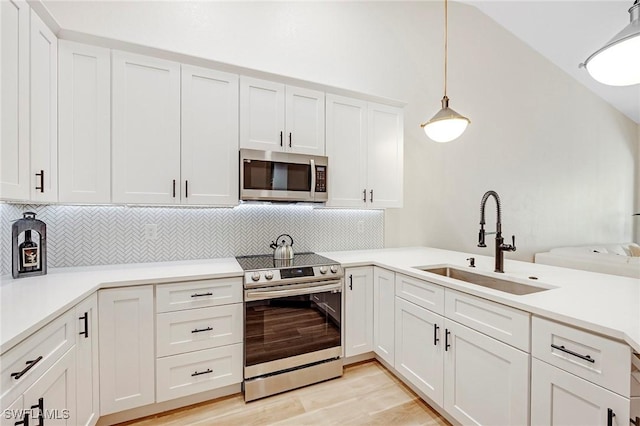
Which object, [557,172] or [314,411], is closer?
[314,411]

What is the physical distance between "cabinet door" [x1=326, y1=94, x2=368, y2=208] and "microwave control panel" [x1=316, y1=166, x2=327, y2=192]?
0.07 metres

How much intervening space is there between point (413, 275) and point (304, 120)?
155cm

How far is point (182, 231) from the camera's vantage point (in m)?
2.38

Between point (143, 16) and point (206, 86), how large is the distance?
888 mm

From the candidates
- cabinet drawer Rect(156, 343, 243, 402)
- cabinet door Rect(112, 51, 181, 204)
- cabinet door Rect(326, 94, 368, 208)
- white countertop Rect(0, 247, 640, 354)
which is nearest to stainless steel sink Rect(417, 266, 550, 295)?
white countertop Rect(0, 247, 640, 354)

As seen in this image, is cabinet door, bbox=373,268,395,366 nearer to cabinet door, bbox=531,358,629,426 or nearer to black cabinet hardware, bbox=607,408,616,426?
cabinet door, bbox=531,358,629,426

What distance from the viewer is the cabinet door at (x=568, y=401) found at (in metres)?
1.01

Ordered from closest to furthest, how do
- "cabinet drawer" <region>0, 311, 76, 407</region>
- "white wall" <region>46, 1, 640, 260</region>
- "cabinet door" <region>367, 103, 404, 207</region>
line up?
"cabinet drawer" <region>0, 311, 76, 407</region> < "white wall" <region>46, 1, 640, 260</region> < "cabinet door" <region>367, 103, 404, 207</region>

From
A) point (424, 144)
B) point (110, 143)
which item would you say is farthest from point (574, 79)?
point (110, 143)

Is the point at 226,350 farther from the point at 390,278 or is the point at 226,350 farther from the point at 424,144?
the point at 424,144

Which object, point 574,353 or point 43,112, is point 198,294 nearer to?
point 43,112

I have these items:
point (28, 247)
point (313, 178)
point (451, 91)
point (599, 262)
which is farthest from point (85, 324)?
point (599, 262)

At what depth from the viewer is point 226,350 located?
1942 millimetres

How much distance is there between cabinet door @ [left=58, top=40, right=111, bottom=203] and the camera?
1798 mm
